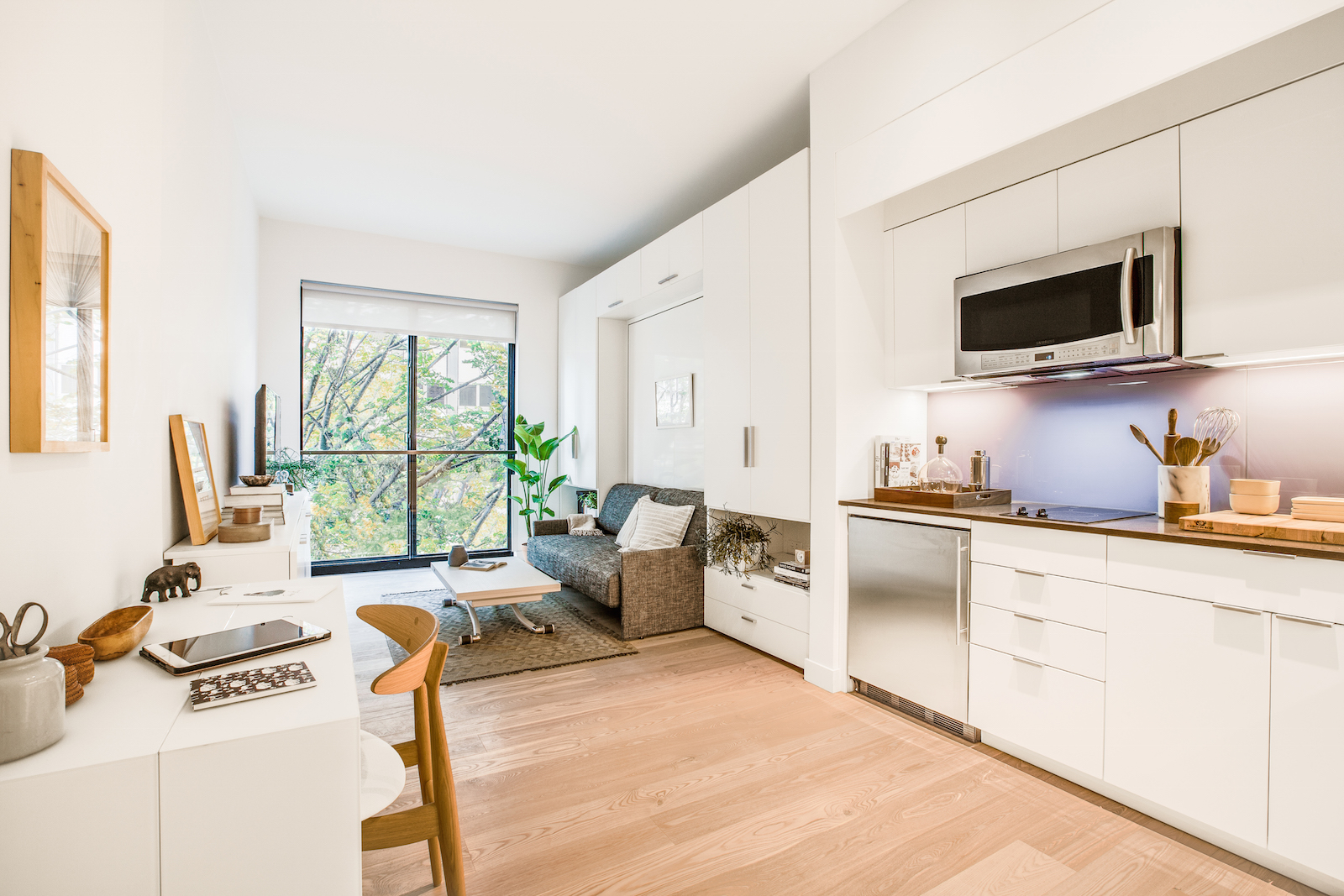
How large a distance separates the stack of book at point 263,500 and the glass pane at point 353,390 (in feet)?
8.78

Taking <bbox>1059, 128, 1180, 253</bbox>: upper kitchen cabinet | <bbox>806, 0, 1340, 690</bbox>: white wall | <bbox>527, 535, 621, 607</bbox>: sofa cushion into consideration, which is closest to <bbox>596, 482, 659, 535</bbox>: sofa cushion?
<bbox>527, 535, 621, 607</bbox>: sofa cushion

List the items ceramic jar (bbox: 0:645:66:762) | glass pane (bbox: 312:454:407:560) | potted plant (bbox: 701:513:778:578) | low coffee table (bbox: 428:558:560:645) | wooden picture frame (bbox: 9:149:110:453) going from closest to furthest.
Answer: ceramic jar (bbox: 0:645:66:762), wooden picture frame (bbox: 9:149:110:453), low coffee table (bbox: 428:558:560:645), potted plant (bbox: 701:513:778:578), glass pane (bbox: 312:454:407:560)

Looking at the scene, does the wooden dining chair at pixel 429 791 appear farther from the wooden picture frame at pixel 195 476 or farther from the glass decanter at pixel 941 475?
the glass decanter at pixel 941 475

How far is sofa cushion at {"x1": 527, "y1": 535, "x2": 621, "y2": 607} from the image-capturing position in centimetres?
388

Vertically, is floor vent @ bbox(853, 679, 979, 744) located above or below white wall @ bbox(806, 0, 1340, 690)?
below

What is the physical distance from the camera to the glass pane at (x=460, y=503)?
5.91 metres

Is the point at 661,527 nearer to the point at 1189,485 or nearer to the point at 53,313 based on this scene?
the point at 1189,485

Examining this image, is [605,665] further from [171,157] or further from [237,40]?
[237,40]

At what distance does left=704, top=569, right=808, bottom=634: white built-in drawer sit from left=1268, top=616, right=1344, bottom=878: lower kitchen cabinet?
1.79m

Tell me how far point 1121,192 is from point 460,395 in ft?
17.3

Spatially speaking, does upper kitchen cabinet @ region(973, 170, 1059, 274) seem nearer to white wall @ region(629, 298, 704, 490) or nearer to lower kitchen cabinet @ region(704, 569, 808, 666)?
lower kitchen cabinet @ region(704, 569, 808, 666)

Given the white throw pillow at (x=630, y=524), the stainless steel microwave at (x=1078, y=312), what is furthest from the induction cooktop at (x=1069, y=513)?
the white throw pillow at (x=630, y=524)

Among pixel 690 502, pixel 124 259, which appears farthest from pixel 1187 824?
pixel 124 259

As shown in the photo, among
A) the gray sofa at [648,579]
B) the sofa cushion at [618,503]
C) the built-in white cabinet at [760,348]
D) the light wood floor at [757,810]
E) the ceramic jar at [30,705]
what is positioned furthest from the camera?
the sofa cushion at [618,503]
